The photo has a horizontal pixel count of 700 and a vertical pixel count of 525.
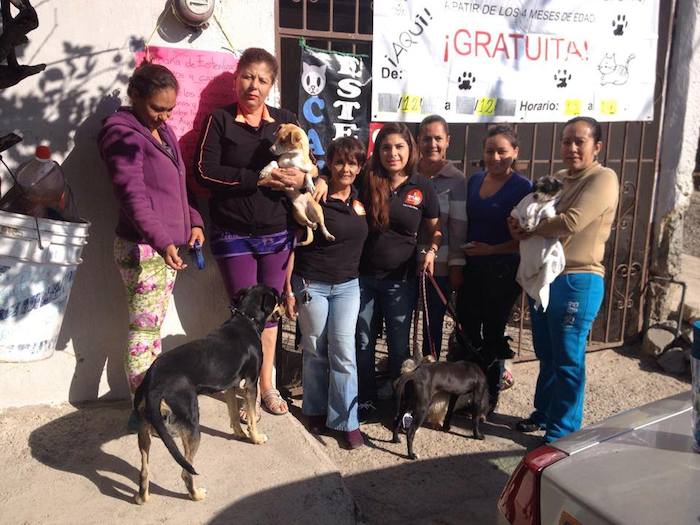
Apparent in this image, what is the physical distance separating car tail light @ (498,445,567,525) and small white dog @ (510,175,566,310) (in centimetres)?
171

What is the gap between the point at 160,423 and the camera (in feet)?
8.93

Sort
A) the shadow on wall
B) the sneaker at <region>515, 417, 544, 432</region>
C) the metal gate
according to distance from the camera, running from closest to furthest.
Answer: the shadow on wall → the sneaker at <region>515, 417, 544, 432</region> → the metal gate

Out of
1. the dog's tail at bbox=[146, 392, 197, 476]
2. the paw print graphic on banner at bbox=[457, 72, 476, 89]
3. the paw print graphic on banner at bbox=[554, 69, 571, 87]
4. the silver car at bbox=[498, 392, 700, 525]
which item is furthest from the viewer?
the paw print graphic on banner at bbox=[554, 69, 571, 87]

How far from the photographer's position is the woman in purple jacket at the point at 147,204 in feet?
10.5

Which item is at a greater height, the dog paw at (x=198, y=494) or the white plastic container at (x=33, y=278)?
the white plastic container at (x=33, y=278)

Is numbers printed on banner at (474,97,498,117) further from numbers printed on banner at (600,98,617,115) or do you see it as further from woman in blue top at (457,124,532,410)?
numbers printed on banner at (600,98,617,115)

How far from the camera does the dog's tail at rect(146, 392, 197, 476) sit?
267 centimetres

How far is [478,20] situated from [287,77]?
1.59 metres

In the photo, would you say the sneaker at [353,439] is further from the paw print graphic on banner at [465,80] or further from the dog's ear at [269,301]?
the paw print graphic on banner at [465,80]

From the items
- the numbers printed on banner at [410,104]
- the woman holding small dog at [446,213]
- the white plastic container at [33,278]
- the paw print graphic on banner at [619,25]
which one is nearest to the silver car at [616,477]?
the woman holding small dog at [446,213]

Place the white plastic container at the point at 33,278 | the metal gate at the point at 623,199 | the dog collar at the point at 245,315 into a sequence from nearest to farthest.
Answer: the white plastic container at the point at 33,278 → the dog collar at the point at 245,315 → the metal gate at the point at 623,199

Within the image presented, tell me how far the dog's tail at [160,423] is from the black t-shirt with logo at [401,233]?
1.65 metres

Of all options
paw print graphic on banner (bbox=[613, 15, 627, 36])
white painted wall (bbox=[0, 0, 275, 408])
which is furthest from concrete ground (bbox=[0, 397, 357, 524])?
paw print graphic on banner (bbox=[613, 15, 627, 36])

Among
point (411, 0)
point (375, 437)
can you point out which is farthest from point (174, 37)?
point (375, 437)
